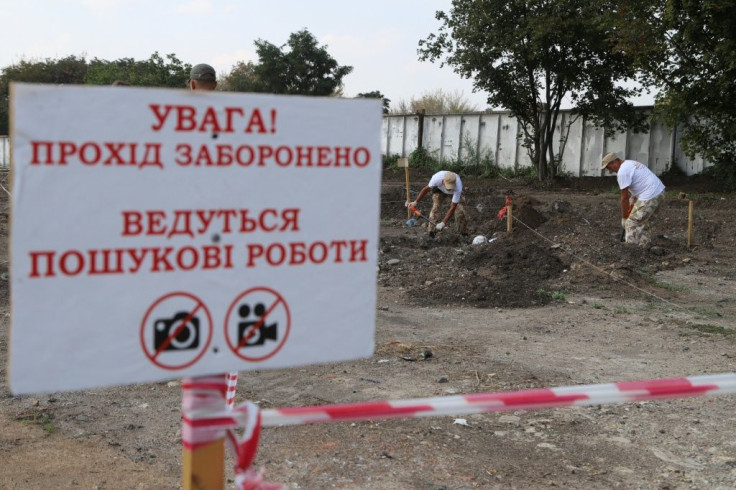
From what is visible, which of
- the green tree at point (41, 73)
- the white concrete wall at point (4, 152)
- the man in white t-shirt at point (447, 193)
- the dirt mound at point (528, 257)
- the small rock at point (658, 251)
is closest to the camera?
the dirt mound at point (528, 257)

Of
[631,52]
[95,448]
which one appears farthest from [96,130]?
[631,52]

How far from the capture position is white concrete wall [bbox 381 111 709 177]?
26.8 m

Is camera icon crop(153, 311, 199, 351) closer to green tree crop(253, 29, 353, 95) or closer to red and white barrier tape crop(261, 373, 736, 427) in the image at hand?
red and white barrier tape crop(261, 373, 736, 427)

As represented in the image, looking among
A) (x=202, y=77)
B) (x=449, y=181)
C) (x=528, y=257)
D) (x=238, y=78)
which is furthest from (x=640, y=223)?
(x=238, y=78)

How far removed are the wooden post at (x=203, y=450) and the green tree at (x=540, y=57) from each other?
23.6 m

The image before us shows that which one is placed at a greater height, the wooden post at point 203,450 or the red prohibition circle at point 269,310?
the red prohibition circle at point 269,310

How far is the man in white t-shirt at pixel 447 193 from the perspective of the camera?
51.5 ft

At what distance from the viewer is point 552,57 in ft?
84.1

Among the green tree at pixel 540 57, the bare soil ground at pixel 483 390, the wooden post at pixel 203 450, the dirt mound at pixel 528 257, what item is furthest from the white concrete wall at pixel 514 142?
Result: the wooden post at pixel 203 450

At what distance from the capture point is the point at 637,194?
1366 cm

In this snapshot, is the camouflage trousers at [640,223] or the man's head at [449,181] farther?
the man's head at [449,181]

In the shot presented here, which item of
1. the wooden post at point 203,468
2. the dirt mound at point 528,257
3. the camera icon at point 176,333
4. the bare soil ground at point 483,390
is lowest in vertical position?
the bare soil ground at point 483,390

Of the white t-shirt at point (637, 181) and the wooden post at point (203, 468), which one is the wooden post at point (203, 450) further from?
the white t-shirt at point (637, 181)

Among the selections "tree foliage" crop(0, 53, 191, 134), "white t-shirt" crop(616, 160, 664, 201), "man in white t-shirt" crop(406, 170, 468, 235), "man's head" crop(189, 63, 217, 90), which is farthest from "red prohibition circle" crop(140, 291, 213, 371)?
"tree foliage" crop(0, 53, 191, 134)
